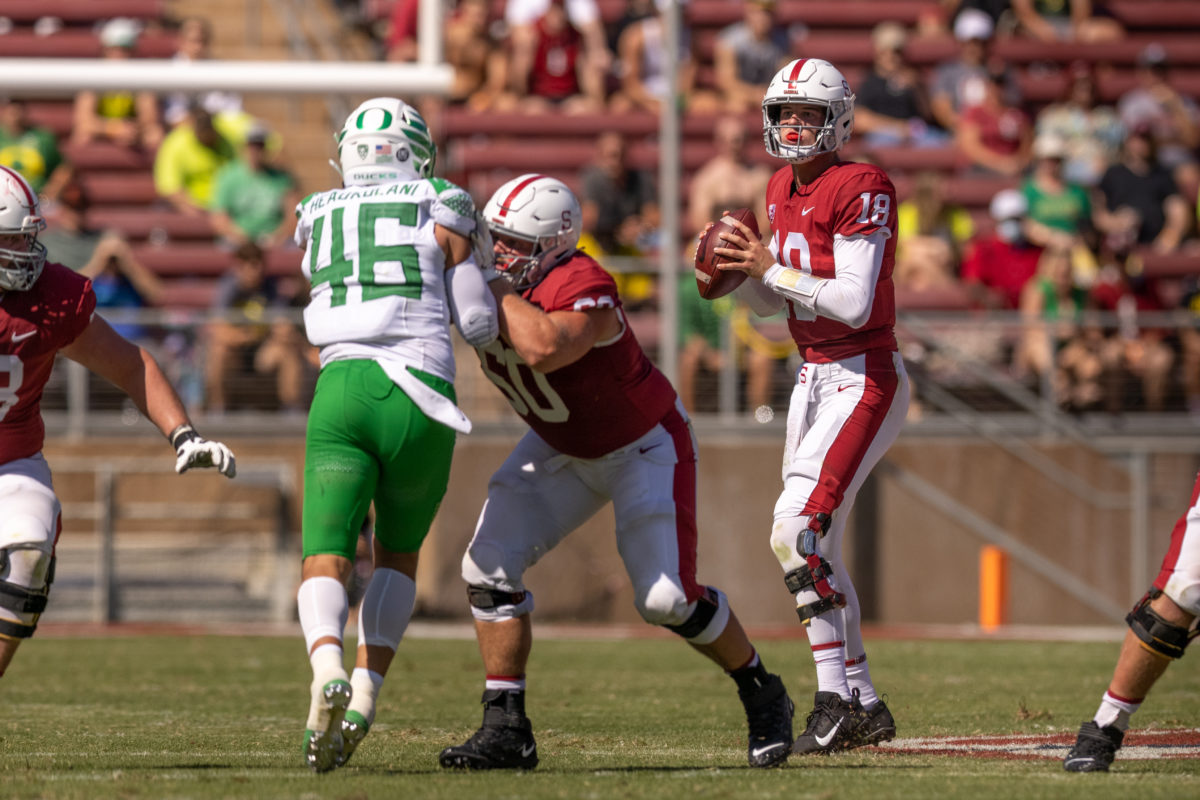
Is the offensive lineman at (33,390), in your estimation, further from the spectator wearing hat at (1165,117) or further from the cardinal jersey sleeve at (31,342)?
the spectator wearing hat at (1165,117)

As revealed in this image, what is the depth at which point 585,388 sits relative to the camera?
18.1 ft

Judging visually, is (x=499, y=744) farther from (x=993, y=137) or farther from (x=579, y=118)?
(x=993, y=137)

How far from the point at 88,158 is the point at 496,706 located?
10.9m

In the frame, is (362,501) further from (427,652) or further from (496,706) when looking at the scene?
(427,652)

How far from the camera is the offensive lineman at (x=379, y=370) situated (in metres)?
4.95

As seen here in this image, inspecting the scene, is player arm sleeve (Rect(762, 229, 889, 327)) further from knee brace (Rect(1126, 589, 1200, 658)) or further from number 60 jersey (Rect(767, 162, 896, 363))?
knee brace (Rect(1126, 589, 1200, 658))

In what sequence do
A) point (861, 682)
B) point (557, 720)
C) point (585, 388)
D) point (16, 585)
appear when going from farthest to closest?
point (557, 720), point (861, 682), point (585, 388), point (16, 585)

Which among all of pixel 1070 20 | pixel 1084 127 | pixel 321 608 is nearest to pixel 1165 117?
pixel 1084 127

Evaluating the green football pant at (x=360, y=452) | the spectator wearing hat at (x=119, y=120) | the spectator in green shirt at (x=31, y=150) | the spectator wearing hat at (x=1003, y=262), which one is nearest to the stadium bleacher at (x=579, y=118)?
the spectator wearing hat at (x=119, y=120)

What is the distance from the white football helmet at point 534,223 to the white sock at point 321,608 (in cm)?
117

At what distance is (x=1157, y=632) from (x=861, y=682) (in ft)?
4.03

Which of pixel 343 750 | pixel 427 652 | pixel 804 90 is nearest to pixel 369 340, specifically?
pixel 343 750

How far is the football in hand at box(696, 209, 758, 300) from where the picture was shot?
590 cm

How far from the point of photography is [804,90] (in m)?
6.05
